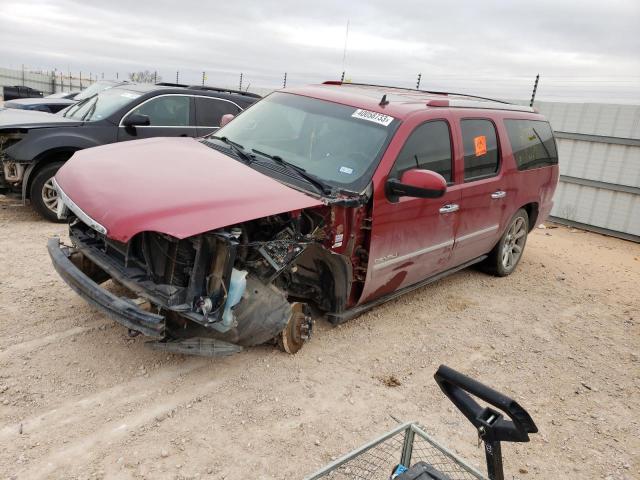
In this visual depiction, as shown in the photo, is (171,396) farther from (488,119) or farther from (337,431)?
(488,119)

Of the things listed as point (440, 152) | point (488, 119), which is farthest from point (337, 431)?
point (488, 119)

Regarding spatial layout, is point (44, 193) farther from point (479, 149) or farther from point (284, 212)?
point (479, 149)

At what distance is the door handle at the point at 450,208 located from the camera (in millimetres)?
4495

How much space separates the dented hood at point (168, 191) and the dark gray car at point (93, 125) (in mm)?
2687

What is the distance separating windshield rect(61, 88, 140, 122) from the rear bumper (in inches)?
161

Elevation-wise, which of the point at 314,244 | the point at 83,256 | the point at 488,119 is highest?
the point at 488,119

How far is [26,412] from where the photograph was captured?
117 inches

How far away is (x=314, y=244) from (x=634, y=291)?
4.75m

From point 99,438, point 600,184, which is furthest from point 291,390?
point 600,184

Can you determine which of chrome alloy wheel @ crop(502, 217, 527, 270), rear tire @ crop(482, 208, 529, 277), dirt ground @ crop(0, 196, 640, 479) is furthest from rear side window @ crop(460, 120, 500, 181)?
dirt ground @ crop(0, 196, 640, 479)

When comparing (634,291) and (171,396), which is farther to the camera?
(634,291)

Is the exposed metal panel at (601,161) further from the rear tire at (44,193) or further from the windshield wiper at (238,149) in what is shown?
the rear tire at (44,193)

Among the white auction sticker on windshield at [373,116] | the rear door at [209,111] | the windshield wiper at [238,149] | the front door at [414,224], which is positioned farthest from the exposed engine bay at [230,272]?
the rear door at [209,111]

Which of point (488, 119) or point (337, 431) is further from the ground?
point (488, 119)
